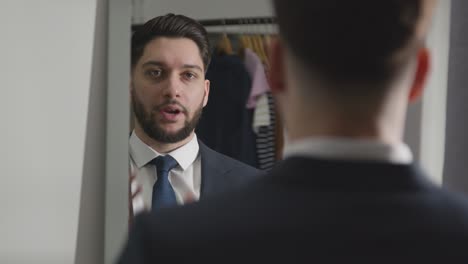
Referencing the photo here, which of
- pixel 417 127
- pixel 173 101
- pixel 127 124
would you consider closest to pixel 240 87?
pixel 173 101

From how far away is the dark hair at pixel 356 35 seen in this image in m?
0.53

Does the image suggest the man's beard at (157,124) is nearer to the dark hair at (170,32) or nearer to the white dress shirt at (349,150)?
the dark hair at (170,32)

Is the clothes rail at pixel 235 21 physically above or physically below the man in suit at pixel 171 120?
above

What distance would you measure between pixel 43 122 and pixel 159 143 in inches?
10.7

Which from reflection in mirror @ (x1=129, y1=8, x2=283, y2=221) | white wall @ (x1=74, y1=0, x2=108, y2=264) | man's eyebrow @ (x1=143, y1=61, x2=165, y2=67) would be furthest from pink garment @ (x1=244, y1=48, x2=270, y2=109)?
white wall @ (x1=74, y1=0, x2=108, y2=264)

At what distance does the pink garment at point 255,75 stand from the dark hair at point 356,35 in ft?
2.90

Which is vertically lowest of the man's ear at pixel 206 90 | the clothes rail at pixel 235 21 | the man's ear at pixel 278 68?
the man's ear at pixel 278 68

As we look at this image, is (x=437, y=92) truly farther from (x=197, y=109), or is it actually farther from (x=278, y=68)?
(x=278, y=68)

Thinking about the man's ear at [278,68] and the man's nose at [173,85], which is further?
the man's nose at [173,85]

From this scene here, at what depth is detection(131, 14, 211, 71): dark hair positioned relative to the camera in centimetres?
141

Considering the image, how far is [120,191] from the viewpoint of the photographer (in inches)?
56.8

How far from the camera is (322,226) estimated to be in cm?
52

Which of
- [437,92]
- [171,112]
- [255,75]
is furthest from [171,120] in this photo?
[437,92]

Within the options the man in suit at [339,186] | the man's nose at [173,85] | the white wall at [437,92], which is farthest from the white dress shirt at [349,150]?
the white wall at [437,92]
